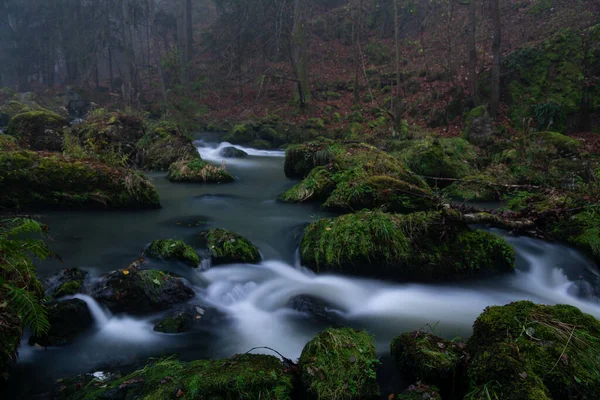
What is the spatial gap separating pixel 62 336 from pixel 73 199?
4460mm

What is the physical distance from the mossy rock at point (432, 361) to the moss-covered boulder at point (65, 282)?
368cm

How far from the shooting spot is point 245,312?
196 inches

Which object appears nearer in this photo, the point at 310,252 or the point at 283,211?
the point at 310,252

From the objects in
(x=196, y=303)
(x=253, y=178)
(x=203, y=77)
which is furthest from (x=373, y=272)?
(x=203, y=77)

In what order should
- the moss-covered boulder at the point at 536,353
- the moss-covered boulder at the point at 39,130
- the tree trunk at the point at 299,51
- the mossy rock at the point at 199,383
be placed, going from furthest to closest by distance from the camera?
the tree trunk at the point at 299,51
the moss-covered boulder at the point at 39,130
the mossy rock at the point at 199,383
the moss-covered boulder at the point at 536,353

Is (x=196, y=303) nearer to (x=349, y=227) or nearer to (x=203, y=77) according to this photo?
(x=349, y=227)

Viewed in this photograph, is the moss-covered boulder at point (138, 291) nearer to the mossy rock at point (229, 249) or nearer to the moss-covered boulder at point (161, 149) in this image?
the mossy rock at point (229, 249)

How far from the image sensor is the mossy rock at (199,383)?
9.89 ft

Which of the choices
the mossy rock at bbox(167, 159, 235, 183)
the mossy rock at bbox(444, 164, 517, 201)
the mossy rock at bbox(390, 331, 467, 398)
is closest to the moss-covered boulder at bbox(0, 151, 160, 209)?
the mossy rock at bbox(167, 159, 235, 183)

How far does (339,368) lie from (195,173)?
8.90 meters

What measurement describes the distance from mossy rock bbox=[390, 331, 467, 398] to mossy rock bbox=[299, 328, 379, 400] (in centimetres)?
27

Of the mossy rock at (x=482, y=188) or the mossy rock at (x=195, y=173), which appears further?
the mossy rock at (x=195, y=173)

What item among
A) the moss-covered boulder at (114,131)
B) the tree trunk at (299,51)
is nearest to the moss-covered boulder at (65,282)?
the moss-covered boulder at (114,131)

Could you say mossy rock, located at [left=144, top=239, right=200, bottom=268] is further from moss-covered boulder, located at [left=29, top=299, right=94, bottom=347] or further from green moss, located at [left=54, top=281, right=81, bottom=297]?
moss-covered boulder, located at [left=29, top=299, right=94, bottom=347]
